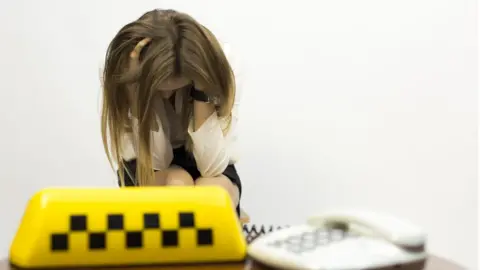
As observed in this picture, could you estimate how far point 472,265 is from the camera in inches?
73.3

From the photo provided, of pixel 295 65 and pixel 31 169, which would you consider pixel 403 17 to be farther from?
pixel 31 169

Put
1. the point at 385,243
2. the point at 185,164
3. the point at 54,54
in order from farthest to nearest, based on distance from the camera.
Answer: the point at 54,54, the point at 185,164, the point at 385,243

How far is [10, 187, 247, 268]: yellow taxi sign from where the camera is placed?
617mm

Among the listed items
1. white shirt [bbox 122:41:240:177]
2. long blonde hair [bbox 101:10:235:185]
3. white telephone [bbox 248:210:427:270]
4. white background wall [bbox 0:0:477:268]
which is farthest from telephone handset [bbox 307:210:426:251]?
white background wall [bbox 0:0:477:268]

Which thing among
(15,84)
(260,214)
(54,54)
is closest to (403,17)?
(260,214)

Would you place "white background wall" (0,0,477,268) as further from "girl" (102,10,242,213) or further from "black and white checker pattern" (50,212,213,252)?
"black and white checker pattern" (50,212,213,252)

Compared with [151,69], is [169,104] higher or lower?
lower

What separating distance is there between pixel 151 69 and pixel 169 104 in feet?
0.77

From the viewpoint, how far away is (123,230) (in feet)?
2.04

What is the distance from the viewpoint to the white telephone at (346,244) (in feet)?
1.94

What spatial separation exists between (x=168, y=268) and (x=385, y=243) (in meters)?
0.23

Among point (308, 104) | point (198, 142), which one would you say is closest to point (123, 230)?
point (198, 142)

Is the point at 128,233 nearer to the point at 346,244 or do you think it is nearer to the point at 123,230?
the point at 123,230

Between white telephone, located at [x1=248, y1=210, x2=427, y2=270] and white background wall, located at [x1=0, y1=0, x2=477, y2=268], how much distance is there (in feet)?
3.74
